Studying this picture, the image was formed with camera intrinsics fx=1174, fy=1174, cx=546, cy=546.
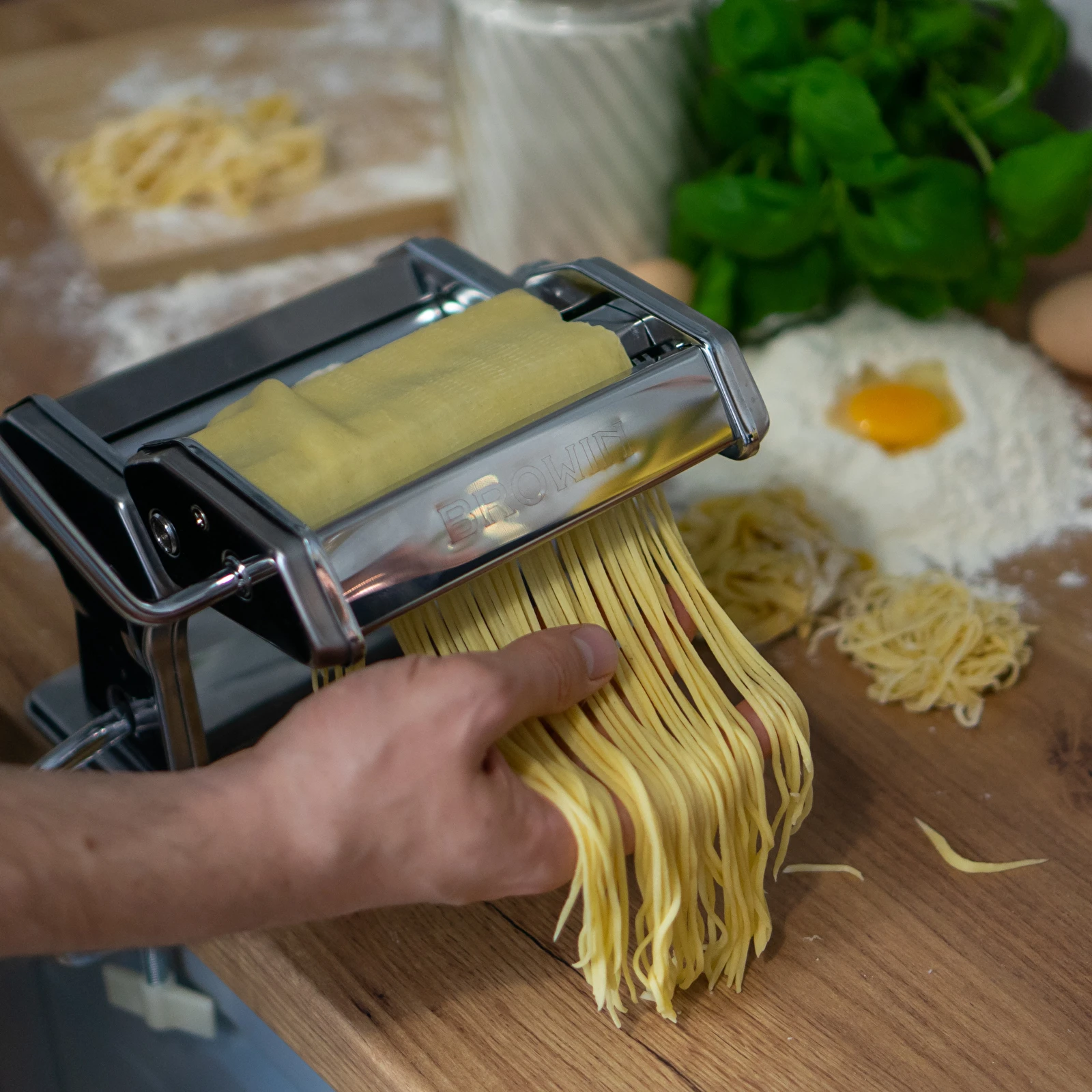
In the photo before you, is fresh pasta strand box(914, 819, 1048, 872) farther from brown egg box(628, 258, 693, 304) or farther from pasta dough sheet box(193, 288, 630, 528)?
brown egg box(628, 258, 693, 304)

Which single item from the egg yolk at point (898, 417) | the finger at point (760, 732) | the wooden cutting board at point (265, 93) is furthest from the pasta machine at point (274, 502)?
the wooden cutting board at point (265, 93)

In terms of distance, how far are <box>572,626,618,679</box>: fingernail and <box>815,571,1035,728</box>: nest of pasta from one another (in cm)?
29

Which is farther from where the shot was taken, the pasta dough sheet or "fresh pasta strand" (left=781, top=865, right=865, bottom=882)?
"fresh pasta strand" (left=781, top=865, right=865, bottom=882)

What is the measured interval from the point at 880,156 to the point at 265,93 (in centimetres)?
94

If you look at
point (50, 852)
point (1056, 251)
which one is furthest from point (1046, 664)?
point (50, 852)

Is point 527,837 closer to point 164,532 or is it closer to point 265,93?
point 164,532

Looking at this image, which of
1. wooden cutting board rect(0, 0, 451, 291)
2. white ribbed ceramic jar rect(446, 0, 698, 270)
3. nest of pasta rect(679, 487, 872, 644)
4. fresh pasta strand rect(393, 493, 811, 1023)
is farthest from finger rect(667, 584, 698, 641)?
wooden cutting board rect(0, 0, 451, 291)

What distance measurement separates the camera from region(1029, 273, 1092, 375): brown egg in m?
1.05

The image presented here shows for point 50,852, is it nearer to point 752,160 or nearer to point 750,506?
point 750,506

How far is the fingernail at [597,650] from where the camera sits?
60 cm

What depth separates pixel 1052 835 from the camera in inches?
29.1

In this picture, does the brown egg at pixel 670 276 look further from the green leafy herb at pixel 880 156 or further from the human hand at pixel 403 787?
the human hand at pixel 403 787

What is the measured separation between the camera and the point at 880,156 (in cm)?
91

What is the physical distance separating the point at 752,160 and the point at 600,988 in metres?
0.76
